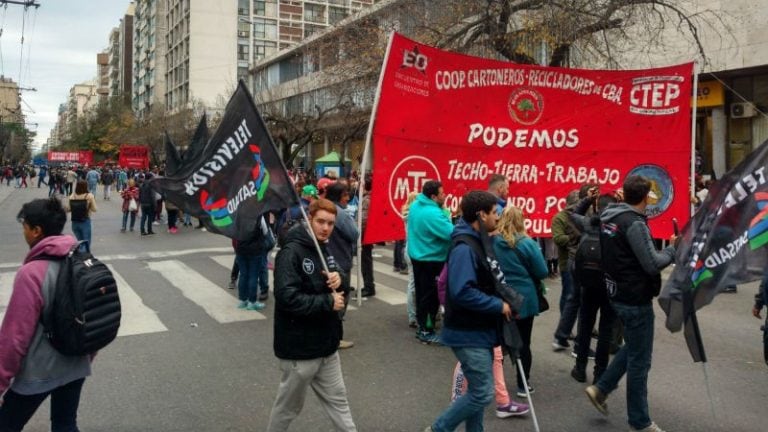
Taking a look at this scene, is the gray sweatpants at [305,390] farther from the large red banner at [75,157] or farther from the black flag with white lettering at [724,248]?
the large red banner at [75,157]

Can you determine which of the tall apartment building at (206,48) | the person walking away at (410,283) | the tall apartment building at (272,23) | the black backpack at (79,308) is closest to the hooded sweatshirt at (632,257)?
the person walking away at (410,283)

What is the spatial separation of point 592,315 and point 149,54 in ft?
309

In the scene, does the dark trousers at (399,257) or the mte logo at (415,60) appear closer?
the mte logo at (415,60)

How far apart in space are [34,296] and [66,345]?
11.0 inches

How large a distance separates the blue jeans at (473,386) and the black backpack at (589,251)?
2098 millimetres

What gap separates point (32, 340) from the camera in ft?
10.2

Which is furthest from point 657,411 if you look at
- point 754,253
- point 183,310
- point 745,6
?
point 745,6

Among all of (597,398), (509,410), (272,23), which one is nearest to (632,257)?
(597,398)

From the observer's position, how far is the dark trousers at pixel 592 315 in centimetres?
538

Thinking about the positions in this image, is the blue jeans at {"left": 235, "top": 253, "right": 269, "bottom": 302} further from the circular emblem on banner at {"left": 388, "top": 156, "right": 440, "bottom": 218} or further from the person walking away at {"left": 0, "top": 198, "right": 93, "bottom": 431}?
the person walking away at {"left": 0, "top": 198, "right": 93, "bottom": 431}

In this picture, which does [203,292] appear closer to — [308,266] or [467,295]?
[308,266]

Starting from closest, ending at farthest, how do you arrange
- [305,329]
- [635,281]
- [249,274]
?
[305,329], [635,281], [249,274]

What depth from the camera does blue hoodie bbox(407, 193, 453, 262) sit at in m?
6.24

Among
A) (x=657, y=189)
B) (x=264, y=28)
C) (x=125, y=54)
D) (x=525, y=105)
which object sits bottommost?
(x=657, y=189)
